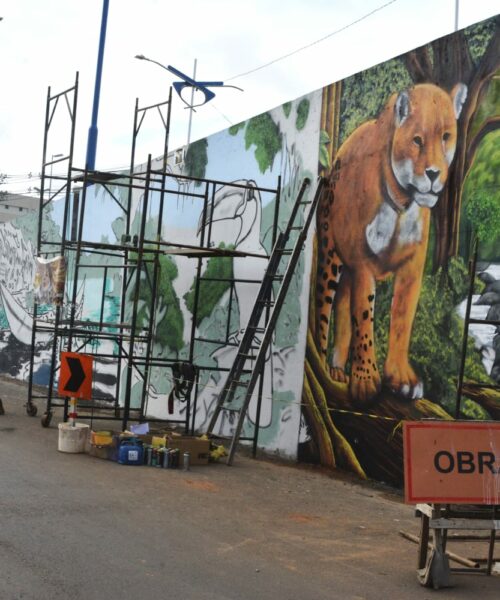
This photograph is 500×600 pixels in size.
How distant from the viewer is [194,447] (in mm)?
11898

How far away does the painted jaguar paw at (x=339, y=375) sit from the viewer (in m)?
12.0

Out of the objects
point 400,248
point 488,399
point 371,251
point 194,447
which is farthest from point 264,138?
point 488,399

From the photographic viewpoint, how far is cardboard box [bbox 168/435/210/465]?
11.9 meters

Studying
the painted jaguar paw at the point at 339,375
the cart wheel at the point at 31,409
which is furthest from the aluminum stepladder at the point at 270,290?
the cart wheel at the point at 31,409

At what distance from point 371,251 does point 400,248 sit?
1.98ft

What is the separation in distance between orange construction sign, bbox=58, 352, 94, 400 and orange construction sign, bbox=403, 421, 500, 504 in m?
6.52

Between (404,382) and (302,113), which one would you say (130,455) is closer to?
(404,382)

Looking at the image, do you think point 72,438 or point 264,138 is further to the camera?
A: point 264,138

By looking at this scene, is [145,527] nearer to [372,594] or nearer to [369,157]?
[372,594]

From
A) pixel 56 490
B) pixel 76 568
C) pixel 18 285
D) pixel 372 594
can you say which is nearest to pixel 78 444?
pixel 56 490

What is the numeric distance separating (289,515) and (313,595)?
2878 millimetres

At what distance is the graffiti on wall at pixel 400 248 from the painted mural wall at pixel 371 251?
19mm

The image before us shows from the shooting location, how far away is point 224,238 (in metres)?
15.8

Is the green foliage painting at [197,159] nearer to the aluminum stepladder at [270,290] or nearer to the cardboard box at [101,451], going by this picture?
the aluminum stepladder at [270,290]
